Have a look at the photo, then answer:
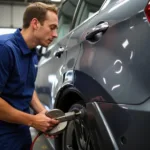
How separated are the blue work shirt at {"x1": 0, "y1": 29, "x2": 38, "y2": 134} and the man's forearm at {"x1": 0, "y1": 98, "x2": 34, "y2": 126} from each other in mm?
92

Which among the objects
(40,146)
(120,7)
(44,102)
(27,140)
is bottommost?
(40,146)

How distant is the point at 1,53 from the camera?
1.39 m

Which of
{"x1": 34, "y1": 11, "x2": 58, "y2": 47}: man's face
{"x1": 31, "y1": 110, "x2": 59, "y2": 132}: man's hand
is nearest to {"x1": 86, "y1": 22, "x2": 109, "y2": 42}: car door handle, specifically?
{"x1": 34, "y1": 11, "x2": 58, "y2": 47}: man's face

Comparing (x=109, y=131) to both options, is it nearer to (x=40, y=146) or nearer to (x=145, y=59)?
(x=145, y=59)

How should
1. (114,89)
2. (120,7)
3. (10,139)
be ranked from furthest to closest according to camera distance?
(10,139) < (120,7) < (114,89)

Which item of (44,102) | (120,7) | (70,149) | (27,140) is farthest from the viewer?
(44,102)

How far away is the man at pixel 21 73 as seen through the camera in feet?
4.69

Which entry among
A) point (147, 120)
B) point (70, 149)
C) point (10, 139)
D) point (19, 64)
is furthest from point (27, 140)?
point (147, 120)

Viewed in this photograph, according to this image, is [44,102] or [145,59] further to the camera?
[44,102]

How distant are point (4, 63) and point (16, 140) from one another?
1.62 feet

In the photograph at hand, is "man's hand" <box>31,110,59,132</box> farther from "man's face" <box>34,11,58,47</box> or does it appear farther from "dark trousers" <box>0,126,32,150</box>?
"man's face" <box>34,11,58,47</box>

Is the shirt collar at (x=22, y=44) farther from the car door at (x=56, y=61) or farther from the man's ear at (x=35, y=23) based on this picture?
the car door at (x=56, y=61)

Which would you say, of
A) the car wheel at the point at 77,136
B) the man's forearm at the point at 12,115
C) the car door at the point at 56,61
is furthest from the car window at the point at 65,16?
the man's forearm at the point at 12,115

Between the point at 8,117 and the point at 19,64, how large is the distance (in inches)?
11.8
